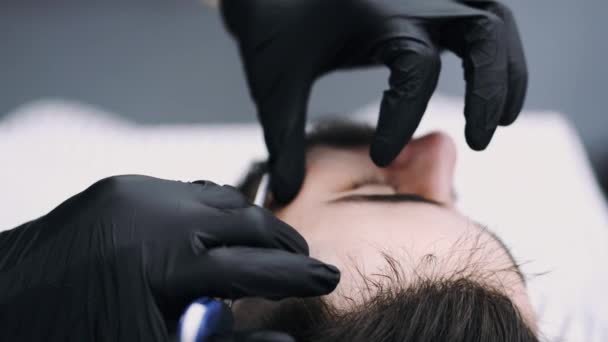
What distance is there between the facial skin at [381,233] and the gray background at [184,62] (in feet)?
2.89

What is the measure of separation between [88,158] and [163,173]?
214 mm

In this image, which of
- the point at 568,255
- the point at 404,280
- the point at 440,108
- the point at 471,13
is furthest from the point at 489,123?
the point at 440,108

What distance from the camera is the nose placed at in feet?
3.46

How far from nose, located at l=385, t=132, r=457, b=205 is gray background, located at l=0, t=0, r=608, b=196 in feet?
2.53

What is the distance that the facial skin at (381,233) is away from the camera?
0.72 meters

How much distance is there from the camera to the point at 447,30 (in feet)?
3.37

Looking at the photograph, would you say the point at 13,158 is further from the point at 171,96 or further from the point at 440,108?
the point at 440,108

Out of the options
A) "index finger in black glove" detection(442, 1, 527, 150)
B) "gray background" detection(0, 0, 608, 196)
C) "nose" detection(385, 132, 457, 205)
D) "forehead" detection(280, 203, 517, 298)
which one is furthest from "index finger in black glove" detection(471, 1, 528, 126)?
"gray background" detection(0, 0, 608, 196)

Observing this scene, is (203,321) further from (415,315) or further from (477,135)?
(477,135)

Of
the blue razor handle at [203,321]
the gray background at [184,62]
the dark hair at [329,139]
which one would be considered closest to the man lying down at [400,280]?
the blue razor handle at [203,321]

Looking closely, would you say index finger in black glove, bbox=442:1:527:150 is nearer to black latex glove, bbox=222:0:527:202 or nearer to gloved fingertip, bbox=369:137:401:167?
black latex glove, bbox=222:0:527:202

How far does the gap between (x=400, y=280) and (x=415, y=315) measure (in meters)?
0.05

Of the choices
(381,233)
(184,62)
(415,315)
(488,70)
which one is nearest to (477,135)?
(488,70)

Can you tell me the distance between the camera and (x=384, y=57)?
98cm
